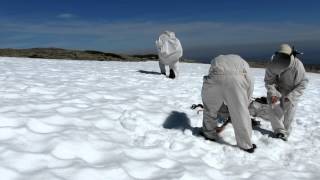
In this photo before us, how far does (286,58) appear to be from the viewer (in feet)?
32.4

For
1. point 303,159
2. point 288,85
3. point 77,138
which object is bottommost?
point 303,159

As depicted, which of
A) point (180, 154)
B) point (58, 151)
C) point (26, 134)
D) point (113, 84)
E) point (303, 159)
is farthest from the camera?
point (113, 84)

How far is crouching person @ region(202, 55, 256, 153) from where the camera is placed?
350 inches

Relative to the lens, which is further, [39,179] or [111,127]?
[111,127]

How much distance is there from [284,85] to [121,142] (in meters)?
4.05

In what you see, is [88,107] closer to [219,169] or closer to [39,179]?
[219,169]

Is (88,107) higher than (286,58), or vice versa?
(286,58)

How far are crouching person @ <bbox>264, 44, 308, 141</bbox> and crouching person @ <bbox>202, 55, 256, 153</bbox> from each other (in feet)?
3.71

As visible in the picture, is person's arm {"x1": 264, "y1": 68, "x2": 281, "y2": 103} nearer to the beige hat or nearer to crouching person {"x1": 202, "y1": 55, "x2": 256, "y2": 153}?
the beige hat

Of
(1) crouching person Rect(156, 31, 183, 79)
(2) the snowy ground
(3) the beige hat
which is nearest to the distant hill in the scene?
(1) crouching person Rect(156, 31, 183, 79)

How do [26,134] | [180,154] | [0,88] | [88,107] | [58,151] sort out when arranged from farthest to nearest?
[0,88] → [88,107] → [180,154] → [26,134] → [58,151]

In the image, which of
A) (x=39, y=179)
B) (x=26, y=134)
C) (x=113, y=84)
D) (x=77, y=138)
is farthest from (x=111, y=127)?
(x=113, y=84)

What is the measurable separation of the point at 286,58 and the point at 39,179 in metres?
5.89

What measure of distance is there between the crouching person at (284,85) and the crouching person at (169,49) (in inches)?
344
